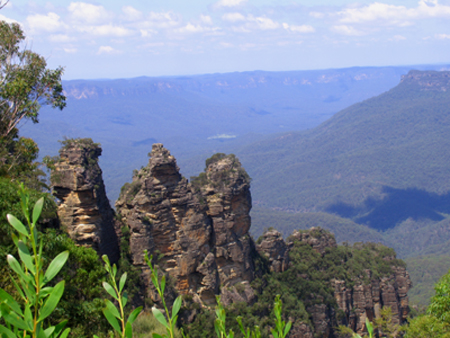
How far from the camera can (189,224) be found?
29.9m

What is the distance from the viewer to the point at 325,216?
136250 mm

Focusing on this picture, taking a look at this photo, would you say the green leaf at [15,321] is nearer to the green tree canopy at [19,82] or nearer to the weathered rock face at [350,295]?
the green tree canopy at [19,82]

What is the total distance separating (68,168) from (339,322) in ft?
96.1

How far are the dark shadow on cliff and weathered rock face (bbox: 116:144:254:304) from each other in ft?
520

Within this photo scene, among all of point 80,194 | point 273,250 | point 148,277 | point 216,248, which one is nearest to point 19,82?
point 80,194

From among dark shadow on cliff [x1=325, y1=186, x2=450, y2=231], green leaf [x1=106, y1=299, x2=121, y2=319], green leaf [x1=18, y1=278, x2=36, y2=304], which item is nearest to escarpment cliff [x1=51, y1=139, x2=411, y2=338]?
green leaf [x1=106, y1=299, x2=121, y2=319]

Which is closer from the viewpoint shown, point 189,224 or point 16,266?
point 16,266

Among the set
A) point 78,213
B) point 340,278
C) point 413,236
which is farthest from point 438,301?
point 413,236

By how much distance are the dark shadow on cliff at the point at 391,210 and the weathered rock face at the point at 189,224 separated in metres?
158

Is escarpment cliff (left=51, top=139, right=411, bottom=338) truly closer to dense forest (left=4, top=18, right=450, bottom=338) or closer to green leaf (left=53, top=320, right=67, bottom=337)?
dense forest (left=4, top=18, right=450, bottom=338)

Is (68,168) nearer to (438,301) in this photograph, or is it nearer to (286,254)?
(438,301)

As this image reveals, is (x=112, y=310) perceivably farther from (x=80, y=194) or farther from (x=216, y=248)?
(x=216, y=248)

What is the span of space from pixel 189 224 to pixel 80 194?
8.75 m

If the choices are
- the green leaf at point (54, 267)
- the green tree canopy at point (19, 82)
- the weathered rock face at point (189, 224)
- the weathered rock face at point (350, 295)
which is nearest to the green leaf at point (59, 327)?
the green leaf at point (54, 267)
